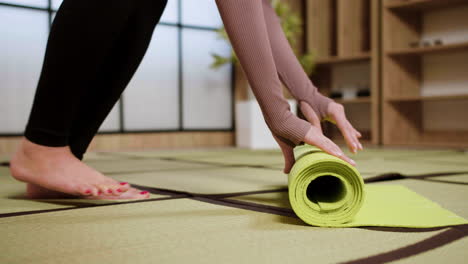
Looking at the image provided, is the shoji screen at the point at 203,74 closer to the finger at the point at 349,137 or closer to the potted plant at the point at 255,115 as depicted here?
the potted plant at the point at 255,115

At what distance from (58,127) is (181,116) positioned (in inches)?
128

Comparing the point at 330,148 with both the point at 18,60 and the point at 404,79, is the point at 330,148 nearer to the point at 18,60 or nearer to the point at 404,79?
the point at 18,60

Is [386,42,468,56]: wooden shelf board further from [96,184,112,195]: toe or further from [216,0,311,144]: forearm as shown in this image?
[96,184,112,195]: toe

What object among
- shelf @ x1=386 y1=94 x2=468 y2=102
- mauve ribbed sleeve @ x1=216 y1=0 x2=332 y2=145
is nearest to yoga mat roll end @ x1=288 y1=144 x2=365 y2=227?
→ mauve ribbed sleeve @ x1=216 y1=0 x2=332 y2=145

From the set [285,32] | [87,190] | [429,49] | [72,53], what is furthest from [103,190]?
[429,49]

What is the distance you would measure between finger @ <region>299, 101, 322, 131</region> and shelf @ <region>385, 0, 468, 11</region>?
2.98 metres

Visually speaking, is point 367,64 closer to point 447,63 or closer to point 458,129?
point 447,63

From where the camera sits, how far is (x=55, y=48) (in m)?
0.99

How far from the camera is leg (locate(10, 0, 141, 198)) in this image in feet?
3.24

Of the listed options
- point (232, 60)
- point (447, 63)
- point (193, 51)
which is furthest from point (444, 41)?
point (193, 51)

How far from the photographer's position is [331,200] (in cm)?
88

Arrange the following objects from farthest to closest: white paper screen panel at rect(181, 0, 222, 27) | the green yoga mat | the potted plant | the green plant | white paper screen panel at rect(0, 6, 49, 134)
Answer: white paper screen panel at rect(181, 0, 222, 27) < the potted plant < the green plant < white paper screen panel at rect(0, 6, 49, 134) < the green yoga mat

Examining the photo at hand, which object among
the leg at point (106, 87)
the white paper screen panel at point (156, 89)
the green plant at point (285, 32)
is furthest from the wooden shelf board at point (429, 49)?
the leg at point (106, 87)

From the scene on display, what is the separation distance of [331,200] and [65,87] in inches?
22.7
